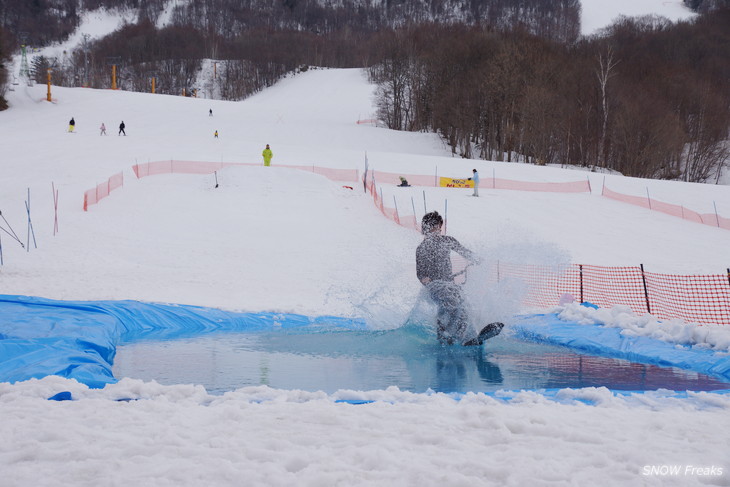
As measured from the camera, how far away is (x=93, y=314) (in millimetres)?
11086

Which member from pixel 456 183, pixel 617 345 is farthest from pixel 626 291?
pixel 456 183

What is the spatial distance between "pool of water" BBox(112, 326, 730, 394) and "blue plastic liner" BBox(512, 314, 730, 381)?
0.81ft

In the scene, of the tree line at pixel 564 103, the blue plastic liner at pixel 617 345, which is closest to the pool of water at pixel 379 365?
the blue plastic liner at pixel 617 345

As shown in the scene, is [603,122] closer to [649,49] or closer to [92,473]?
[649,49]

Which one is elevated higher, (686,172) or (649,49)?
(649,49)

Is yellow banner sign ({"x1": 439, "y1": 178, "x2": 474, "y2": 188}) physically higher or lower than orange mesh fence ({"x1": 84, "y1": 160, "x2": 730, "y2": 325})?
higher

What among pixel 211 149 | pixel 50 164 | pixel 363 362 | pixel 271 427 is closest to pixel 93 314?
pixel 363 362

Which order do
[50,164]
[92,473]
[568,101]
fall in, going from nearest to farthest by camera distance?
[92,473]
[50,164]
[568,101]

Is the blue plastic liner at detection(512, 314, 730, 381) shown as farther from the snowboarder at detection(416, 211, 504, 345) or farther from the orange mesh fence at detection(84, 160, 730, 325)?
the snowboarder at detection(416, 211, 504, 345)

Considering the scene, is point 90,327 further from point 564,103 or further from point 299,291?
point 564,103

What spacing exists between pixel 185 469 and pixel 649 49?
314 feet

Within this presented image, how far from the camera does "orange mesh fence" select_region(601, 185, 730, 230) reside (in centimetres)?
3138

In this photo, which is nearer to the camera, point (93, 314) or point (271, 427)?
point (271, 427)

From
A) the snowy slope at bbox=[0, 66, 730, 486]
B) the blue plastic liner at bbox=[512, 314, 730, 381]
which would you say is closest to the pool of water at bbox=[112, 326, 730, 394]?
the blue plastic liner at bbox=[512, 314, 730, 381]
